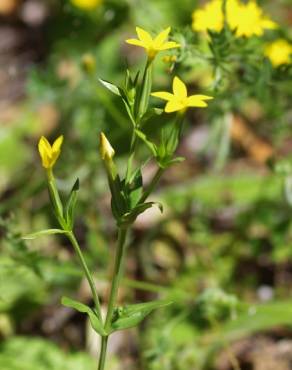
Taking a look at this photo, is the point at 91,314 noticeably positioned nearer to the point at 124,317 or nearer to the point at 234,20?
the point at 124,317

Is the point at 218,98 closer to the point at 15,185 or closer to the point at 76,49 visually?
the point at 76,49

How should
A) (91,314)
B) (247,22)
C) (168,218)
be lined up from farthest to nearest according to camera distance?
(168,218), (247,22), (91,314)

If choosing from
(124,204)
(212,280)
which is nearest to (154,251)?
(212,280)

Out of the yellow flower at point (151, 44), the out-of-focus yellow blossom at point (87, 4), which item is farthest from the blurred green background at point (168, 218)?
the yellow flower at point (151, 44)

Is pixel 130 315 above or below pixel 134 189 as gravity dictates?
below

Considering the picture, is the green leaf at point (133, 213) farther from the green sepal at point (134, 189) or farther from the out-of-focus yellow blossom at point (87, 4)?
the out-of-focus yellow blossom at point (87, 4)

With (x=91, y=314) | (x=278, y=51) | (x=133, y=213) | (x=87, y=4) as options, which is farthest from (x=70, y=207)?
(x=87, y=4)
